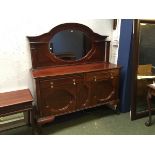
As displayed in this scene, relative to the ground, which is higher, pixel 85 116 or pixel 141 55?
pixel 141 55

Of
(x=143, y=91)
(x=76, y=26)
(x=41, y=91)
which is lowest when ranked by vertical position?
(x=143, y=91)

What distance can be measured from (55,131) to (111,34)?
1.67m

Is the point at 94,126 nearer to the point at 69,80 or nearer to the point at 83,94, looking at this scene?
the point at 83,94

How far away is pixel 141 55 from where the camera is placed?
7.95ft

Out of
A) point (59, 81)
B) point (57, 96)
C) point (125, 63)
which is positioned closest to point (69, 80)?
point (59, 81)

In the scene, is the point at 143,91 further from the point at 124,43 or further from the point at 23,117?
the point at 23,117

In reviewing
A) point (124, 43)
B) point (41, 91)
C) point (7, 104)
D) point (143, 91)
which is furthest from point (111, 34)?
point (7, 104)

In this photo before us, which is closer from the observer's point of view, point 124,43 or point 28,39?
point 28,39

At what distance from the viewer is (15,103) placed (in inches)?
68.4

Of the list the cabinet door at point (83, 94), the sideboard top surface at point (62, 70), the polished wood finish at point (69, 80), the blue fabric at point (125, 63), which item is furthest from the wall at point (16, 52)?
the cabinet door at point (83, 94)

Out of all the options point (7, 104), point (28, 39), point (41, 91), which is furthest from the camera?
point (28, 39)

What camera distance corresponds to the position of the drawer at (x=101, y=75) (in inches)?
85.7

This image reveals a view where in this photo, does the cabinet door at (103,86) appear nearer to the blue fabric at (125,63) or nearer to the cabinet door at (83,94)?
the cabinet door at (83,94)

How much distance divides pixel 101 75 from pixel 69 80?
18.5 inches
